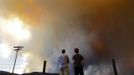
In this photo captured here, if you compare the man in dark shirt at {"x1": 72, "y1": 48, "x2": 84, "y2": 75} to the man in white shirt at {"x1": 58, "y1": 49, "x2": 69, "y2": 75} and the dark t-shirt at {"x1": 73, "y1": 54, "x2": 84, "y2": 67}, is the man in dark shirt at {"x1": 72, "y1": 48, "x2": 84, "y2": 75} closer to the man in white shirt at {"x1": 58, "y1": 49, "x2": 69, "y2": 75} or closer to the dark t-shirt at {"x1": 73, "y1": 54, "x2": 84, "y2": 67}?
the dark t-shirt at {"x1": 73, "y1": 54, "x2": 84, "y2": 67}

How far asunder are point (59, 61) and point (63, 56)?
1.17ft

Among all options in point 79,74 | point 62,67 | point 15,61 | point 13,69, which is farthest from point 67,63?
point 15,61

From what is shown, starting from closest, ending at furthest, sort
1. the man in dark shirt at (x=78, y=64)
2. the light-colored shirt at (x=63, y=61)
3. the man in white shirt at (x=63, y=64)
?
the man in white shirt at (x=63, y=64) → the light-colored shirt at (x=63, y=61) → the man in dark shirt at (x=78, y=64)

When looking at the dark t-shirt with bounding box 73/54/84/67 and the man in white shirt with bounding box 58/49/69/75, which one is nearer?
the man in white shirt with bounding box 58/49/69/75

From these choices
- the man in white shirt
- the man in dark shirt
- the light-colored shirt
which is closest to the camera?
the man in white shirt

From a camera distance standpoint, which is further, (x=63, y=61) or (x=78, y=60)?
(x=78, y=60)

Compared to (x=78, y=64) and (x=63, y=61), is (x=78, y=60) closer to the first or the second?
(x=78, y=64)

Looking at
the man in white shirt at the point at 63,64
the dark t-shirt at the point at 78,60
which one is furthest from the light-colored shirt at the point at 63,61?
the dark t-shirt at the point at 78,60

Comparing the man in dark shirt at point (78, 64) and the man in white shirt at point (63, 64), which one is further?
the man in dark shirt at point (78, 64)

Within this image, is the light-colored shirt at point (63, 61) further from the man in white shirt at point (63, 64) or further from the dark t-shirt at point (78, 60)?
the dark t-shirt at point (78, 60)

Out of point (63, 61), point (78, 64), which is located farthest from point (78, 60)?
point (63, 61)

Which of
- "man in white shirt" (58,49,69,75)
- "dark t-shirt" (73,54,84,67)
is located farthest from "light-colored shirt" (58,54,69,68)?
"dark t-shirt" (73,54,84,67)

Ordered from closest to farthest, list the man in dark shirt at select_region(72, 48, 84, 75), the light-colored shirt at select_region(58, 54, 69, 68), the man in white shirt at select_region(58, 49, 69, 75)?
the man in white shirt at select_region(58, 49, 69, 75) → the light-colored shirt at select_region(58, 54, 69, 68) → the man in dark shirt at select_region(72, 48, 84, 75)

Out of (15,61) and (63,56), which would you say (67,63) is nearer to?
(63,56)
